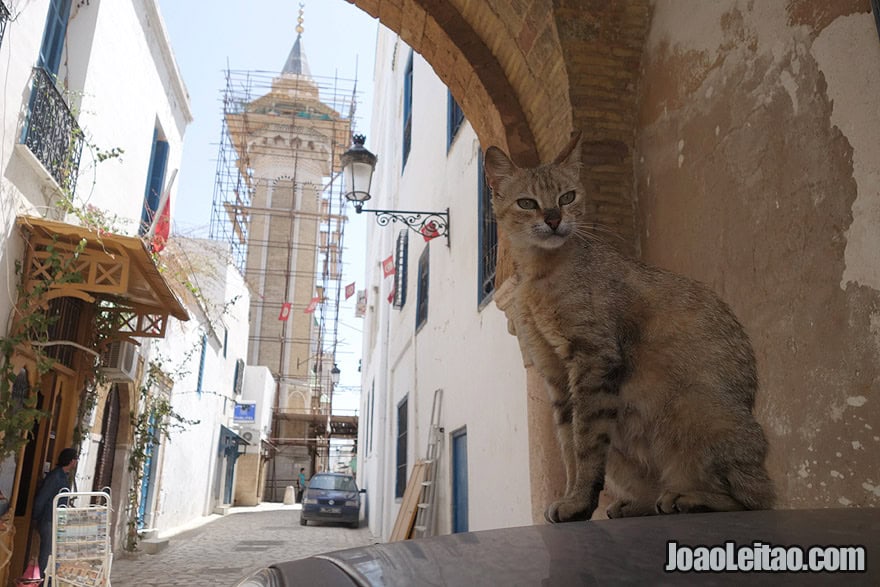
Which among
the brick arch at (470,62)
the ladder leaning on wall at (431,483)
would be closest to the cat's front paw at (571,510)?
the brick arch at (470,62)

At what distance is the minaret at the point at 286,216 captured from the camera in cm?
3856

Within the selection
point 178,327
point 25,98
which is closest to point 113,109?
point 25,98

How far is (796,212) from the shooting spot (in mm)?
2832

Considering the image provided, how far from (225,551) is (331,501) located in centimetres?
660

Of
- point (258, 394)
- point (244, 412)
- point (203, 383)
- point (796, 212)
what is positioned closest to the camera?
point (796, 212)

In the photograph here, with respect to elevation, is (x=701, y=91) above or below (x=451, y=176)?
below

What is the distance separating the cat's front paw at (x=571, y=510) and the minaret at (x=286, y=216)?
36253 millimetres

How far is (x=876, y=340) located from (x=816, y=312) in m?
0.34

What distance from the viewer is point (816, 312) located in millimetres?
2680

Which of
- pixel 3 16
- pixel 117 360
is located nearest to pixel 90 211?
pixel 117 360

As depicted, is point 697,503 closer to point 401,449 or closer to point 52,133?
point 52,133

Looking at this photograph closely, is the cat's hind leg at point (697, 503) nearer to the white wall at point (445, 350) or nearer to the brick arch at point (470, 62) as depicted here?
the brick arch at point (470, 62)

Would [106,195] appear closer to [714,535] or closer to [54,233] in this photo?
[54,233]

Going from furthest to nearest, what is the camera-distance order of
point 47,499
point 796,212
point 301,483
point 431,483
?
point 301,483 → point 431,483 → point 47,499 → point 796,212
